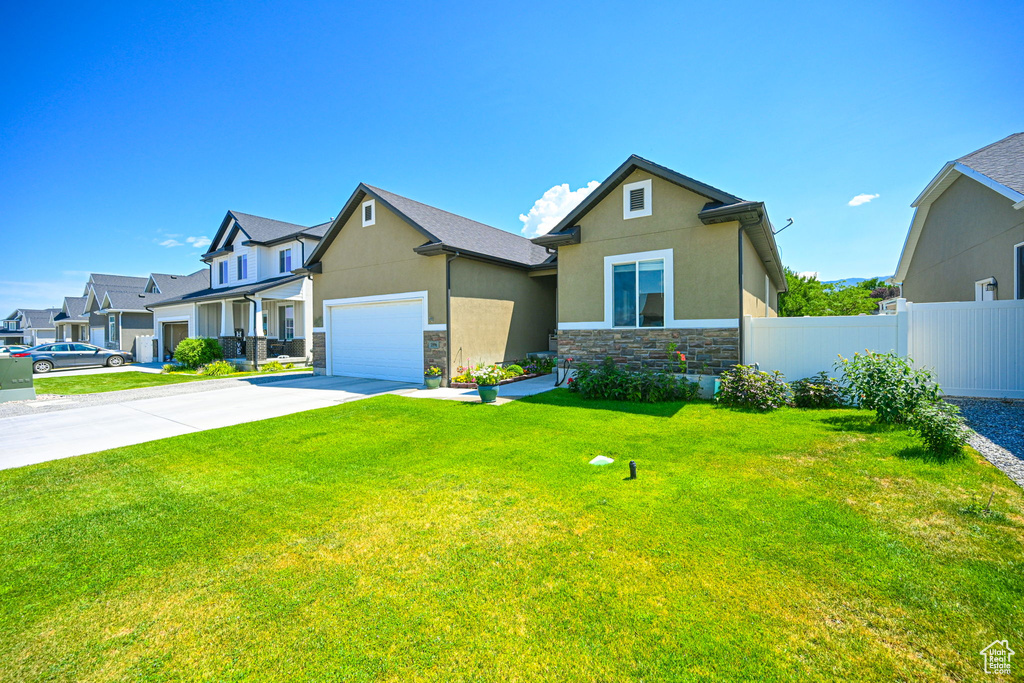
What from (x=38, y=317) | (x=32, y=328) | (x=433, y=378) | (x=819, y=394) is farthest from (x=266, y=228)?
(x=38, y=317)

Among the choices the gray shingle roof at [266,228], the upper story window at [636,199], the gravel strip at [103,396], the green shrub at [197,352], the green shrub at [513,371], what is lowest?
the gravel strip at [103,396]

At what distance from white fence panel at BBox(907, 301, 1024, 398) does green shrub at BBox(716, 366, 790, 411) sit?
9.82 ft

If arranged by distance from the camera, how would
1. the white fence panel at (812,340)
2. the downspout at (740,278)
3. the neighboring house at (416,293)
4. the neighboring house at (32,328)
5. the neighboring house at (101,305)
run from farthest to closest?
the neighboring house at (32,328)
the neighboring house at (101,305)
the neighboring house at (416,293)
the downspout at (740,278)
the white fence panel at (812,340)

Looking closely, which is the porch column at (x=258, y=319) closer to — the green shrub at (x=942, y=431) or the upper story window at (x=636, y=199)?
the upper story window at (x=636, y=199)

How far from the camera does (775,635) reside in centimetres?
229

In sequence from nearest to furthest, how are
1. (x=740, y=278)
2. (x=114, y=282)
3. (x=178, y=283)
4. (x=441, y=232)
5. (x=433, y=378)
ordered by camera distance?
1. (x=740, y=278)
2. (x=433, y=378)
3. (x=441, y=232)
4. (x=178, y=283)
5. (x=114, y=282)

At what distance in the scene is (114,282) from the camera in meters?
33.8

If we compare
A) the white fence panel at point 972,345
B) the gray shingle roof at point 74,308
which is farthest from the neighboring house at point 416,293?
the gray shingle roof at point 74,308

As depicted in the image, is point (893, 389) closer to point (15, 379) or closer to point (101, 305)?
point (15, 379)

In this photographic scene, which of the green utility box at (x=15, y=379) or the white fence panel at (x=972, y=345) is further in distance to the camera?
the green utility box at (x=15, y=379)

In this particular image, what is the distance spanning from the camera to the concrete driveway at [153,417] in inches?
257

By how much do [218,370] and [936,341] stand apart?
22.8m

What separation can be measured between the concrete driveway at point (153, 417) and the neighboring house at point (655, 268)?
18.0 ft

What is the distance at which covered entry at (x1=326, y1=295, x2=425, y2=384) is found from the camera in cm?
1306
